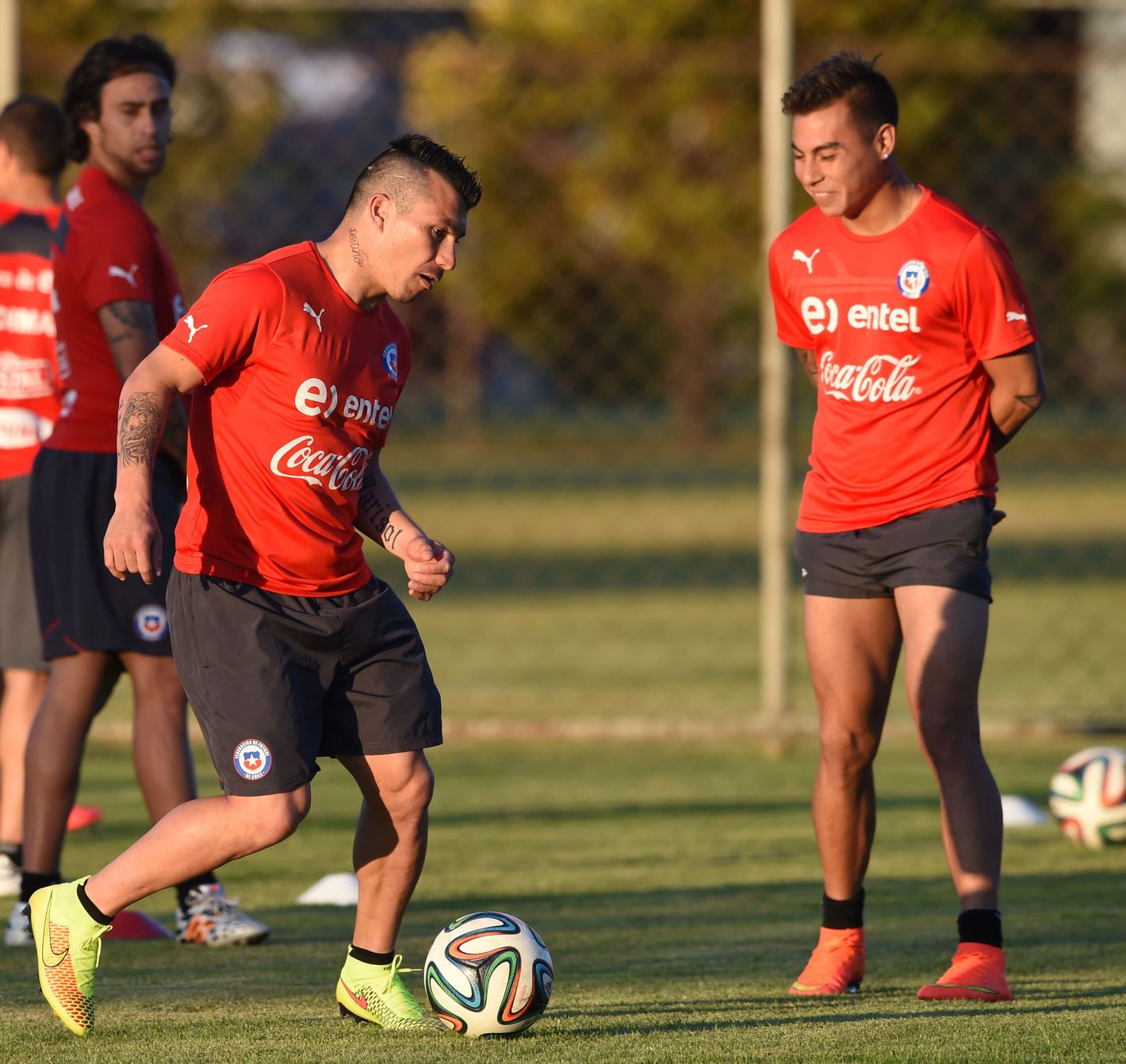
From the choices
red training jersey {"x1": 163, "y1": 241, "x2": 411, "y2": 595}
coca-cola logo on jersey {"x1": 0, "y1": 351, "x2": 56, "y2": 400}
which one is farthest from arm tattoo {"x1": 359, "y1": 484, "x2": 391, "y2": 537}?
coca-cola logo on jersey {"x1": 0, "y1": 351, "x2": 56, "y2": 400}

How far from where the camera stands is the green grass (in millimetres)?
3984

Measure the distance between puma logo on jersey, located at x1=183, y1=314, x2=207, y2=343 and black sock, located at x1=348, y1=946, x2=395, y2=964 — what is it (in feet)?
4.86

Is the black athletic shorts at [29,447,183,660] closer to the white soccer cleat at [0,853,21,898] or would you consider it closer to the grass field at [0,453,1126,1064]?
the grass field at [0,453,1126,1064]

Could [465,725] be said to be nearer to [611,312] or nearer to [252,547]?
[252,547]

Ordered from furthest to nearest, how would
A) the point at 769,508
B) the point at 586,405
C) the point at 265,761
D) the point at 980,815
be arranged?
the point at 586,405, the point at 769,508, the point at 980,815, the point at 265,761

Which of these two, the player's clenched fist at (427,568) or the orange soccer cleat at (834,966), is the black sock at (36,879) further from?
the orange soccer cleat at (834,966)

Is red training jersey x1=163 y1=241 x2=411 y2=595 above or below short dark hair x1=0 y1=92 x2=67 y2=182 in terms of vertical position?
below

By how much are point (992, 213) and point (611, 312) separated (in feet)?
16.4

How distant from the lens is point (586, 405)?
21.1 m

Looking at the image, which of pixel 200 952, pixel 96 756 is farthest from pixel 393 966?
pixel 96 756

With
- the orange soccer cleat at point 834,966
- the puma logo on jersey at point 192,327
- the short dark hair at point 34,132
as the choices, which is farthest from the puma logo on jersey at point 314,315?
the short dark hair at point 34,132

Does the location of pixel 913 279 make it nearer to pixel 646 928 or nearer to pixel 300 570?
pixel 300 570

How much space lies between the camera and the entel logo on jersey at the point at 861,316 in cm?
458

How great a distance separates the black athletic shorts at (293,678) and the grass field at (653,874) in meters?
0.65
